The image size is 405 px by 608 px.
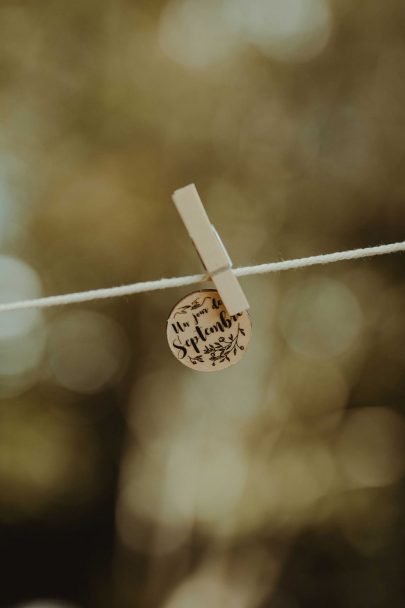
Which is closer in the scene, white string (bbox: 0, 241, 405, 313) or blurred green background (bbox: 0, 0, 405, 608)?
white string (bbox: 0, 241, 405, 313)

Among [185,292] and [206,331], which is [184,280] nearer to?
[206,331]

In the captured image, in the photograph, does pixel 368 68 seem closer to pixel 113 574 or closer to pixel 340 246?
pixel 340 246

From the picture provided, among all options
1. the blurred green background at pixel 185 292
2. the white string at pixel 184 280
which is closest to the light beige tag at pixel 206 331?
the white string at pixel 184 280

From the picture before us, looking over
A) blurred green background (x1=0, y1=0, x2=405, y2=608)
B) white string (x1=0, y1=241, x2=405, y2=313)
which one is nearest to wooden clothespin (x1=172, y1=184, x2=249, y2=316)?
white string (x1=0, y1=241, x2=405, y2=313)

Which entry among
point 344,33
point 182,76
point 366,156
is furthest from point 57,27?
point 366,156

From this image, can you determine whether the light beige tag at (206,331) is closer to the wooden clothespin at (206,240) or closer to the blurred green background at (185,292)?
the wooden clothespin at (206,240)

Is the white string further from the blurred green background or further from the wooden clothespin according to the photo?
the blurred green background
